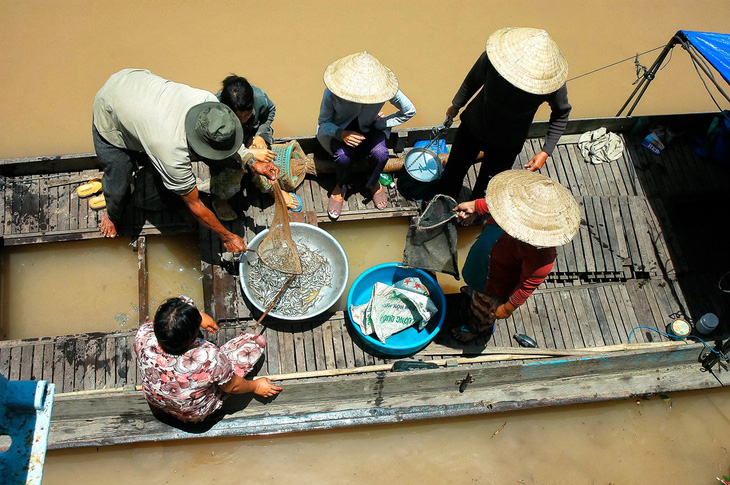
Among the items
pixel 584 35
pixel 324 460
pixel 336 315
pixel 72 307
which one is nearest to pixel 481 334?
pixel 336 315

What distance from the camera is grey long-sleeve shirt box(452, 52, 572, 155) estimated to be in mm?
3236

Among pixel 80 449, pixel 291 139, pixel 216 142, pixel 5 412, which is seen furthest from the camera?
pixel 291 139

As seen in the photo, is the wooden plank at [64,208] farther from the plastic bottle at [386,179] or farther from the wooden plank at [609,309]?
the wooden plank at [609,309]

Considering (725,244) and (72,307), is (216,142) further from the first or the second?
(725,244)

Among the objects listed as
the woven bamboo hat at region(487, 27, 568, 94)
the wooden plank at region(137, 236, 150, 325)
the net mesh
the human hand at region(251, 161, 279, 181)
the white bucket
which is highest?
the woven bamboo hat at region(487, 27, 568, 94)

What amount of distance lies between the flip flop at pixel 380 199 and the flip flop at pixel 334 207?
1.00ft

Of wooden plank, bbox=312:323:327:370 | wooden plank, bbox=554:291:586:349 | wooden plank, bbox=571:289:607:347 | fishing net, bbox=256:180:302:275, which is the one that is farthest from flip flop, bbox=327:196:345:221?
wooden plank, bbox=571:289:607:347

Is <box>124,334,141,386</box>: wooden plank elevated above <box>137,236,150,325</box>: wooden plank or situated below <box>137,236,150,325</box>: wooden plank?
below

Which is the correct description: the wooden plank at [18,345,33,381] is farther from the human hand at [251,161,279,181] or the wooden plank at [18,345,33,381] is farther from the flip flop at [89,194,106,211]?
the human hand at [251,161,279,181]

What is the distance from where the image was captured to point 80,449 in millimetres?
3459

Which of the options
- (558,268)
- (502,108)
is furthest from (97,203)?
(558,268)

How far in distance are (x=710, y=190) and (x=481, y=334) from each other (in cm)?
282

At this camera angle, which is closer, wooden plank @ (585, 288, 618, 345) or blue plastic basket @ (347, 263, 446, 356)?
blue plastic basket @ (347, 263, 446, 356)

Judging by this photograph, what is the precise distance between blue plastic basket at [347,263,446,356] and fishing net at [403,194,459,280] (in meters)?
0.21
